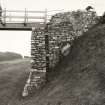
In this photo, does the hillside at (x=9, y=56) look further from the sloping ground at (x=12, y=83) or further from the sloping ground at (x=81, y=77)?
the sloping ground at (x=81, y=77)

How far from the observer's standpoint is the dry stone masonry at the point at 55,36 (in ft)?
59.9

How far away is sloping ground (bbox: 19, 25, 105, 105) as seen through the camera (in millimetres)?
13393

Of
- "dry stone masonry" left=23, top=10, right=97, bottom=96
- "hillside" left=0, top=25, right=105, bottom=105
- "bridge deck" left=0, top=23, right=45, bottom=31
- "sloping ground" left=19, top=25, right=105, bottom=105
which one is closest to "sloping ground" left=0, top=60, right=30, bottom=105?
"hillside" left=0, top=25, right=105, bottom=105

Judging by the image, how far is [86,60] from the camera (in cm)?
1623

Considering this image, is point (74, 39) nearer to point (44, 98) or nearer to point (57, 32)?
point (57, 32)

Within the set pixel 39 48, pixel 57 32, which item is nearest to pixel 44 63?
pixel 39 48

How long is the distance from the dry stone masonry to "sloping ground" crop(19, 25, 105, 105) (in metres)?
0.66

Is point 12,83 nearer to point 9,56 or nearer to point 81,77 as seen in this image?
point 81,77

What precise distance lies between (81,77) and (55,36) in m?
4.57

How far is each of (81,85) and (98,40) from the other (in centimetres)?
407

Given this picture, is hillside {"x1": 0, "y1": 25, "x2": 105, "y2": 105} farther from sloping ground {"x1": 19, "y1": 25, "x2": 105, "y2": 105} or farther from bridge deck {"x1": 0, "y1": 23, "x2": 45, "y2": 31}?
bridge deck {"x1": 0, "y1": 23, "x2": 45, "y2": 31}

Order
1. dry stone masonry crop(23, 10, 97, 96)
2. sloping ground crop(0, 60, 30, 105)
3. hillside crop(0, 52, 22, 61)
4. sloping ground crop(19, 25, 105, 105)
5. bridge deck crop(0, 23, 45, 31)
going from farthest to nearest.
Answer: hillside crop(0, 52, 22, 61), bridge deck crop(0, 23, 45, 31), dry stone masonry crop(23, 10, 97, 96), sloping ground crop(0, 60, 30, 105), sloping ground crop(19, 25, 105, 105)

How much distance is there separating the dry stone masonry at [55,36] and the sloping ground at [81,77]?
663 millimetres

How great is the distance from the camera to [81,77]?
49.3ft
